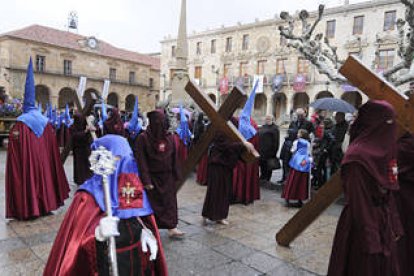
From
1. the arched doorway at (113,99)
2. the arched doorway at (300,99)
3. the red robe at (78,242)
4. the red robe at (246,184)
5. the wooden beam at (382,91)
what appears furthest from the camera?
the arched doorway at (113,99)

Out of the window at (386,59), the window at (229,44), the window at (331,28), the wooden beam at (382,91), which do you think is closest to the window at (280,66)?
the window at (331,28)

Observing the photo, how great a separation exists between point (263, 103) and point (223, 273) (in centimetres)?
3374

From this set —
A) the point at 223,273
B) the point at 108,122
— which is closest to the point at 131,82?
the point at 108,122

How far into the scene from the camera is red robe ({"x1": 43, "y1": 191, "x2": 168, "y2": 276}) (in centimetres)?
190

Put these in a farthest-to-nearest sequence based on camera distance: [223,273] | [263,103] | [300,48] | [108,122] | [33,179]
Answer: [263,103] < [300,48] < [108,122] < [33,179] < [223,273]

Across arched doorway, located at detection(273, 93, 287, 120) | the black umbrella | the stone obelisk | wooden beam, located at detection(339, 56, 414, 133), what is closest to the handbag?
the black umbrella

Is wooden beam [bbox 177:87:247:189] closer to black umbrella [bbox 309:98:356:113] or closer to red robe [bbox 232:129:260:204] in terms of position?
red robe [bbox 232:129:260:204]

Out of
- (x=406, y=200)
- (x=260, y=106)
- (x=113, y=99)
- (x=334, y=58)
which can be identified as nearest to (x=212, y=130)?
(x=406, y=200)

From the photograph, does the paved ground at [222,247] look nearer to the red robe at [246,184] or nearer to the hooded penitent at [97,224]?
the red robe at [246,184]

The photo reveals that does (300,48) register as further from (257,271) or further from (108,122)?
(257,271)

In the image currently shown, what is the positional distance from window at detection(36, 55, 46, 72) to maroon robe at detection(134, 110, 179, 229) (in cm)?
3459

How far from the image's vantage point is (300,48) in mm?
9477

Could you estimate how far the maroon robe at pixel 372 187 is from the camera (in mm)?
2021

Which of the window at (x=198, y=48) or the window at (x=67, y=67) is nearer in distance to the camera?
the window at (x=67, y=67)
